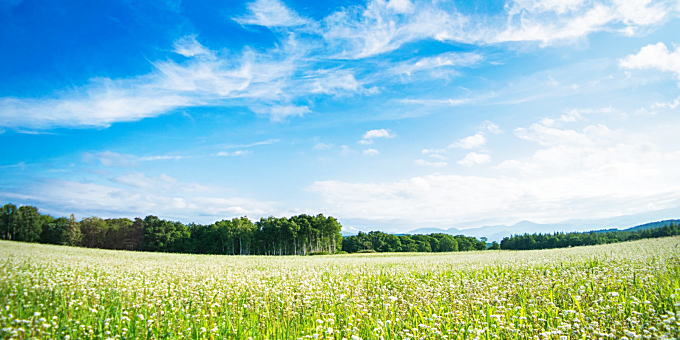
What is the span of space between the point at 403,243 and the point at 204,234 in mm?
69950

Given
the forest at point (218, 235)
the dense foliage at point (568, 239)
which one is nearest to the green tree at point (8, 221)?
the forest at point (218, 235)

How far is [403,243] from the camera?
12475cm

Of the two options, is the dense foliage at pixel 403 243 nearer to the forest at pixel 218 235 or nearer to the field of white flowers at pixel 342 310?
the forest at pixel 218 235

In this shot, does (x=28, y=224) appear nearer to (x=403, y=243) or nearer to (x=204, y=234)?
(x=204, y=234)

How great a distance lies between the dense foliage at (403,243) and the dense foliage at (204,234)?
2186 cm

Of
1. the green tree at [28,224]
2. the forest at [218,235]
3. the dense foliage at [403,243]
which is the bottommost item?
A: the dense foliage at [403,243]

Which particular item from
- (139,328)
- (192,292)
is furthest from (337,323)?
(192,292)

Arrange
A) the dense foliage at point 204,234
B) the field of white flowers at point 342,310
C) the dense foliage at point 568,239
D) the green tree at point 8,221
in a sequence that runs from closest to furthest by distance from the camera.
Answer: the field of white flowers at point 342,310
the green tree at point 8,221
the dense foliage at point 204,234
the dense foliage at point 568,239

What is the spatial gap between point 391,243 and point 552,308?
11890 cm

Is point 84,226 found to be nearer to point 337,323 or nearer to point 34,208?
point 34,208

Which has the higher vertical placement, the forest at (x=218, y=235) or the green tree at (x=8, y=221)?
the green tree at (x=8, y=221)

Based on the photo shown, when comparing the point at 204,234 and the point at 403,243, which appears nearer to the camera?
the point at 204,234

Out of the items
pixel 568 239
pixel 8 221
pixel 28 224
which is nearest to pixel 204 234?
pixel 28 224

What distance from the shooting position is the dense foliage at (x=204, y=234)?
83875mm
